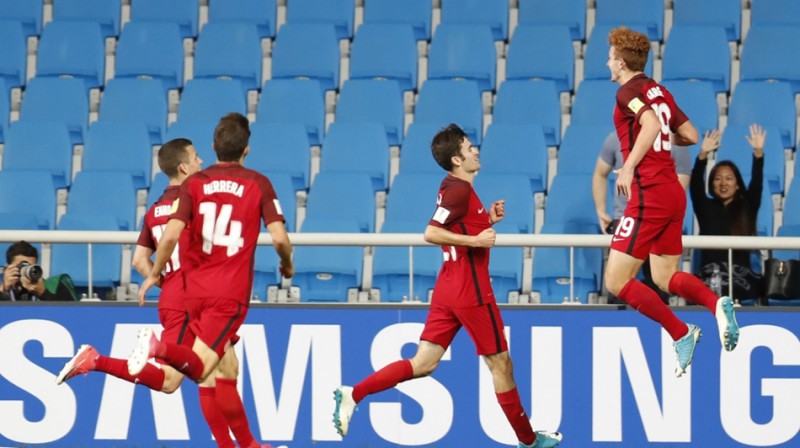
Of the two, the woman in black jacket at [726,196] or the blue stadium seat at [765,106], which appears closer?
the woman in black jacket at [726,196]

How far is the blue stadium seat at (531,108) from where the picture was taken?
11.5 metres

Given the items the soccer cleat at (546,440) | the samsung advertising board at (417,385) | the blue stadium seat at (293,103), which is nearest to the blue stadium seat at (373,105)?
the blue stadium seat at (293,103)

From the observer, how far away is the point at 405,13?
1281cm

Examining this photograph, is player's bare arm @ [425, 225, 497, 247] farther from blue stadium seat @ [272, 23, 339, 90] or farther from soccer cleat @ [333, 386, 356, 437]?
blue stadium seat @ [272, 23, 339, 90]

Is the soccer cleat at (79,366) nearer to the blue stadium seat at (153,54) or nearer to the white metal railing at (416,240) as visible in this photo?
the white metal railing at (416,240)

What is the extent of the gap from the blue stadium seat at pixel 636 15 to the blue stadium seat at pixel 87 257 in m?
4.64

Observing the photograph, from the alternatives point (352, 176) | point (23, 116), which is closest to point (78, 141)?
point (23, 116)

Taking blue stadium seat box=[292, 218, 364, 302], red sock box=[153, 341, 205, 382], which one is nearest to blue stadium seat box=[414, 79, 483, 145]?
blue stadium seat box=[292, 218, 364, 302]

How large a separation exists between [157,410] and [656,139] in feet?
11.9

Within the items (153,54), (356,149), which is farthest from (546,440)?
(153,54)

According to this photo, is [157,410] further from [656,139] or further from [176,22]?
[176,22]

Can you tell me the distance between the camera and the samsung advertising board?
8.77m

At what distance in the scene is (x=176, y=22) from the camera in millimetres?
13031

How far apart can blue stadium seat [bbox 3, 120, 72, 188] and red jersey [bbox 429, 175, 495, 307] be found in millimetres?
4733
